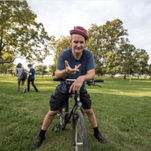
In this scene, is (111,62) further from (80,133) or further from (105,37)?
(80,133)

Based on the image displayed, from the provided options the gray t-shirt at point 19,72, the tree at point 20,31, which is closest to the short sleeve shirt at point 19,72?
the gray t-shirt at point 19,72

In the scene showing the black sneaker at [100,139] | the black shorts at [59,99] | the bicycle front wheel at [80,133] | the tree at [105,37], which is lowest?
the black sneaker at [100,139]

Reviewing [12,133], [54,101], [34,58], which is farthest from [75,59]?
[34,58]

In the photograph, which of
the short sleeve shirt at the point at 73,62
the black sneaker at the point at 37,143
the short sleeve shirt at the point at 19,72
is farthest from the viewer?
the short sleeve shirt at the point at 19,72

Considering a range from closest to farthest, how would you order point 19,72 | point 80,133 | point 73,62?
point 80,133
point 73,62
point 19,72

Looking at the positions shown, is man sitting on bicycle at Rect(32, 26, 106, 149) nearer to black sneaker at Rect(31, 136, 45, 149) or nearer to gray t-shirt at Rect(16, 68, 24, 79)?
black sneaker at Rect(31, 136, 45, 149)

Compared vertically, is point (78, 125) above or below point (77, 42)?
below

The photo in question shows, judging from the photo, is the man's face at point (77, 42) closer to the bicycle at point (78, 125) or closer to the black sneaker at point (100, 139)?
the bicycle at point (78, 125)

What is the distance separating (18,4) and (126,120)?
14.8 m

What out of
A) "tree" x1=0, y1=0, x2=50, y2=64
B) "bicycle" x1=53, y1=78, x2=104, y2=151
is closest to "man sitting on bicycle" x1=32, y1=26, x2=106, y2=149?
"bicycle" x1=53, y1=78, x2=104, y2=151

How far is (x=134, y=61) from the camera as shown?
31078mm

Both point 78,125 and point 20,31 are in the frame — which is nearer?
point 78,125

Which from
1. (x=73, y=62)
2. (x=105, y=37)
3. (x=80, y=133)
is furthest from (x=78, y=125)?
(x=105, y=37)

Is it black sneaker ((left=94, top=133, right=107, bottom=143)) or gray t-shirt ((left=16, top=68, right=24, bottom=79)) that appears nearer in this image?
black sneaker ((left=94, top=133, right=107, bottom=143))
